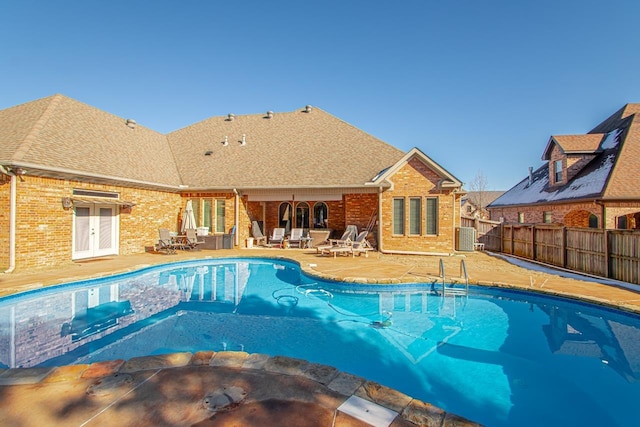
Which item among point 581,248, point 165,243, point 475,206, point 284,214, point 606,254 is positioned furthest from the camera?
point 475,206

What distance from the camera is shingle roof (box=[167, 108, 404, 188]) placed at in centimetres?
1758

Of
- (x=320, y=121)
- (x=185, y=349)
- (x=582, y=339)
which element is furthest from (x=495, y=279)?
(x=320, y=121)

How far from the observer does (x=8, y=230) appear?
10.7 metres

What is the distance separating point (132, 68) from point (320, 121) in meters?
11.5

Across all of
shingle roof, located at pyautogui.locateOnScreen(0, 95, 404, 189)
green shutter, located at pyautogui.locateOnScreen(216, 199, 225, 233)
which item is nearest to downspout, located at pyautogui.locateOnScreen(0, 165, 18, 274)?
shingle roof, located at pyautogui.locateOnScreen(0, 95, 404, 189)

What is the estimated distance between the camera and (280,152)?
19.9 metres

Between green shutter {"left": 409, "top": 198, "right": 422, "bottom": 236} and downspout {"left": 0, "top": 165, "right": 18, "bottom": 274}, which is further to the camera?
green shutter {"left": 409, "top": 198, "right": 422, "bottom": 236}

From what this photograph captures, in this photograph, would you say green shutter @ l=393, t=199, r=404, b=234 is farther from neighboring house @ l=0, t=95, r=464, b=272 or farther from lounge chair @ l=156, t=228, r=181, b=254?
lounge chair @ l=156, t=228, r=181, b=254

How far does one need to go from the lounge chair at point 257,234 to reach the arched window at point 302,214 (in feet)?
8.40

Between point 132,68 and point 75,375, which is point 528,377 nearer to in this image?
point 75,375

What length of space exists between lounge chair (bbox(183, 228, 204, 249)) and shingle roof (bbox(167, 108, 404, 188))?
113 inches

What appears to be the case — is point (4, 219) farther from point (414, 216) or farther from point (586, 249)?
point (586, 249)

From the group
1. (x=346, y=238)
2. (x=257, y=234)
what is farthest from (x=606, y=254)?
(x=257, y=234)

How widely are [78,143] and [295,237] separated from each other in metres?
11.4
